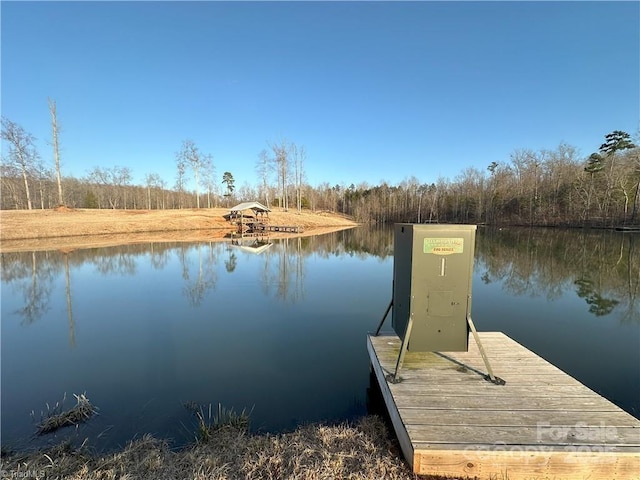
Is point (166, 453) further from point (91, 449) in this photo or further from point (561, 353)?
point (561, 353)

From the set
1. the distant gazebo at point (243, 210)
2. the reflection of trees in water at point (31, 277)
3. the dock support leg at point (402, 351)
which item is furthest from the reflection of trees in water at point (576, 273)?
the distant gazebo at point (243, 210)

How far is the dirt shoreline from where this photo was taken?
21.8m

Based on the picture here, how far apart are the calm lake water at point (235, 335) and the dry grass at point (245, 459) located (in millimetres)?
380

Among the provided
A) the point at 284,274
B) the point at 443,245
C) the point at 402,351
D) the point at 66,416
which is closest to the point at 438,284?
the point at 443,245

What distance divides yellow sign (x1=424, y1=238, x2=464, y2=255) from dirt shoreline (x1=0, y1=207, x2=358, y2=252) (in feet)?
72.4

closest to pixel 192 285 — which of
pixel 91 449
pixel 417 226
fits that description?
pixel 91 449

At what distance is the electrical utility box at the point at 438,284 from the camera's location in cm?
330

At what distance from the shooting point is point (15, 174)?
3716cm

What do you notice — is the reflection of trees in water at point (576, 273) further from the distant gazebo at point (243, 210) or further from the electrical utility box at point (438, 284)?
the distant gazebo at point (243, 210)

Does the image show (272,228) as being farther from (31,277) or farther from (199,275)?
(31,277)

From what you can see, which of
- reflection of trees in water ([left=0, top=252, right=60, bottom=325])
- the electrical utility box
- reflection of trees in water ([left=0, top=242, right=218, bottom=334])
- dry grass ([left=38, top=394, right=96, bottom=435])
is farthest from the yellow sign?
reflection of trees in water ([left=0, top=252, right=60, bottom=325])

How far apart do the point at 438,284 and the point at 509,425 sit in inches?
54.0

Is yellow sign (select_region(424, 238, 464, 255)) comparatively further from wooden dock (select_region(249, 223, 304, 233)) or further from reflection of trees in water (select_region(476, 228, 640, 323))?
wooden dock (select_region(249, 223, 304, 233))

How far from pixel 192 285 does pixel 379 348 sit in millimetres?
8092
